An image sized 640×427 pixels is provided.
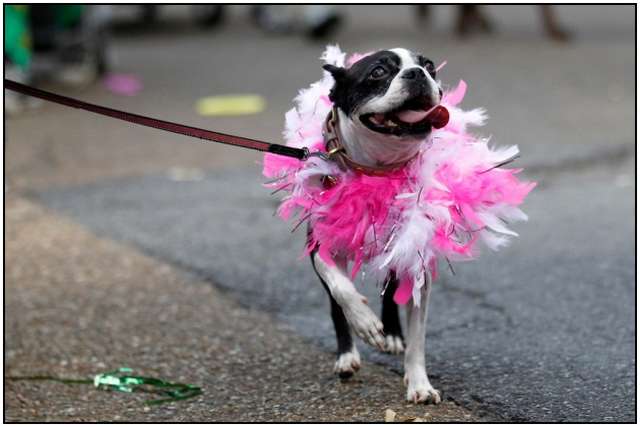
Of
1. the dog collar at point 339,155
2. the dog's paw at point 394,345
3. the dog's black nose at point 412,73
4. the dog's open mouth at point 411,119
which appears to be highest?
the dog's black nose at point 412,73

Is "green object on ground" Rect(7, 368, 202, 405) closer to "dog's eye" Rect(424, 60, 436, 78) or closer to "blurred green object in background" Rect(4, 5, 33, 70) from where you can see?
"dog's eye" Rect(424, 60, 436, 78)

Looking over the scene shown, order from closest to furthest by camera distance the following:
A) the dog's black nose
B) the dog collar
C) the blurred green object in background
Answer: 1. the dog's black nose
2. the dog collar
3. the blurred green object in background

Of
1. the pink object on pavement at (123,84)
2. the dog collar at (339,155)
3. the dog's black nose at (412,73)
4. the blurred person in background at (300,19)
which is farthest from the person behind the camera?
the blurred person in background at (300,19)

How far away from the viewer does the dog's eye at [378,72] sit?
3617 millimetres

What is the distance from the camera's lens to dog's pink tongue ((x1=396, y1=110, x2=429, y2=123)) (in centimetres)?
354

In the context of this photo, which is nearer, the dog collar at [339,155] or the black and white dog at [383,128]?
the black and white dog at [383,128]

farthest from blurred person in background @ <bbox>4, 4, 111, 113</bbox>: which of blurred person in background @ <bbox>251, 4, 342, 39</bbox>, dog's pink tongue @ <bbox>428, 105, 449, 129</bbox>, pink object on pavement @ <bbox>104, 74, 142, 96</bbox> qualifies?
dog's pink tongue @ <bbox>428, 105, 449, 129</bbox>

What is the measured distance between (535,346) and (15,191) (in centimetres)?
463

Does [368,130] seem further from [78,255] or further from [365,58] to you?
[78,255]

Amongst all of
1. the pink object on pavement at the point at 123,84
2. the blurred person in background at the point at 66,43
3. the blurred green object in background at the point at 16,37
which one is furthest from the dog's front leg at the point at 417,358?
the pink object on pavement at the point at 123,84

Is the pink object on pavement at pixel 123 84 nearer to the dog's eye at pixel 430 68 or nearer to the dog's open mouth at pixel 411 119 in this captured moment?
the dog's eye at pixel 430 68

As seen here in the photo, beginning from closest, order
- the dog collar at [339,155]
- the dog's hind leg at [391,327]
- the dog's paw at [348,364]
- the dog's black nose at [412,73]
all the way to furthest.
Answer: the dog's black nose at [412,73], the dog collar at [339,155], the dog's paw at [348,364], the dog's hind leg at [391,327]

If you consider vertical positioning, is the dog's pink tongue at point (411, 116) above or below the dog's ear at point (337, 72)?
below

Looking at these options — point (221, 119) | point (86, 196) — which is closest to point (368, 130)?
point (86, 196)
